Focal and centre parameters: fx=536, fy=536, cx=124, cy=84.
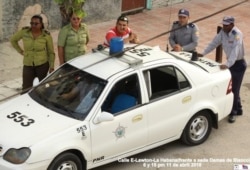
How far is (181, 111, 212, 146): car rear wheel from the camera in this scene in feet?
25.6

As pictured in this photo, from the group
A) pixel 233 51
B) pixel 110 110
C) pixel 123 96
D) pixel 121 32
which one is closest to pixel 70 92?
pixel 110 110

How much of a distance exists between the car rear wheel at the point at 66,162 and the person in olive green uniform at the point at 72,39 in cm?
245

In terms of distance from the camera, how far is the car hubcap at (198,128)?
25.8 feet

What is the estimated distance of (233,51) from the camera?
8.33 metres

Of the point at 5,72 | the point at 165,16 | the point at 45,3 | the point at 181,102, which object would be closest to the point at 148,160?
the point at 181,102

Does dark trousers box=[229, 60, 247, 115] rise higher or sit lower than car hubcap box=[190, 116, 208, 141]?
higher

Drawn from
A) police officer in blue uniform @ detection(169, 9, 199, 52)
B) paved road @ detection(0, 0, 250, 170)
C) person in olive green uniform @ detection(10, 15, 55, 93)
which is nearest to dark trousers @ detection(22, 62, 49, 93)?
person in olive green uniform @ detection(10, 15, 55, 93)

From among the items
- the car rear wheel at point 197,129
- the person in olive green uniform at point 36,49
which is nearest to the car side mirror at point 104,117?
the car rear wheel at point 197,129

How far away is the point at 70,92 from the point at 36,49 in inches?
63.2

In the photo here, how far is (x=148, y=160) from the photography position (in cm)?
750

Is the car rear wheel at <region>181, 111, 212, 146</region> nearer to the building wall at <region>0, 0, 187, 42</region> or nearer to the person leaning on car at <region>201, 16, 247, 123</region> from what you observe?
the person leaning on car at <region>201, 16, 247, 123</region>

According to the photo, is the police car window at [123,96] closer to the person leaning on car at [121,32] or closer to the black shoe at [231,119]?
the person leaning on car at [121,32]

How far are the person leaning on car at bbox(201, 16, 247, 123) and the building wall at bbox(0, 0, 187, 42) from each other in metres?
4.70

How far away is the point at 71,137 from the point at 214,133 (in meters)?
2.85
